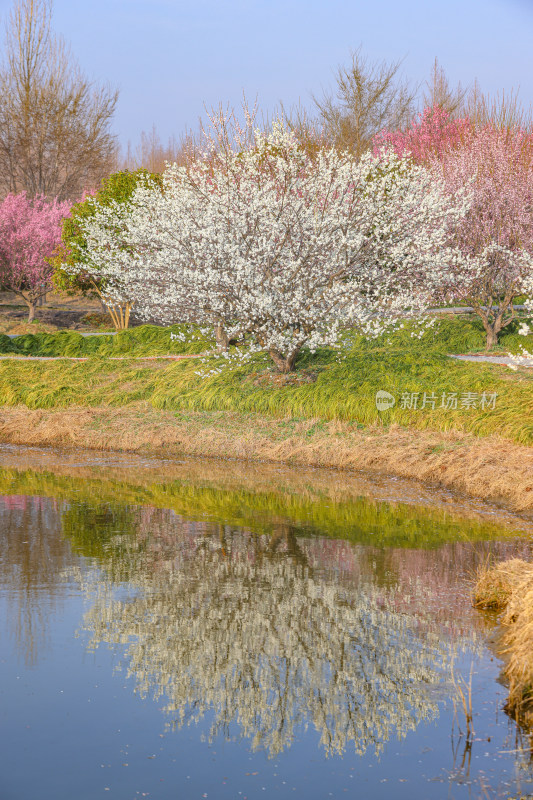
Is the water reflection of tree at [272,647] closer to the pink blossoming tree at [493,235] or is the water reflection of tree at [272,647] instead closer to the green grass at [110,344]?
the pink blossoming tree at [493,235]

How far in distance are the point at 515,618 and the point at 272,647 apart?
2.28 metres

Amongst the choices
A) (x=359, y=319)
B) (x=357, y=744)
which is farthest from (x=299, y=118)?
(x=357, y=744)

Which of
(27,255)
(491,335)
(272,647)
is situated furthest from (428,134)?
(272,647)

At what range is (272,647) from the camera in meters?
6.86

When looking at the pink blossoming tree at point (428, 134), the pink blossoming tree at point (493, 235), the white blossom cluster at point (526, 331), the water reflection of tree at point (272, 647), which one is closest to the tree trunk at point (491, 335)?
the pink blossoming tree at point (493, 235)

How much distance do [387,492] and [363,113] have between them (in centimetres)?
3367

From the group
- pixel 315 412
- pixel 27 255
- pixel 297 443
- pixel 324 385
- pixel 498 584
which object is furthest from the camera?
pixel 27 255

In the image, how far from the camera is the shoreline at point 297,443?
1288cm

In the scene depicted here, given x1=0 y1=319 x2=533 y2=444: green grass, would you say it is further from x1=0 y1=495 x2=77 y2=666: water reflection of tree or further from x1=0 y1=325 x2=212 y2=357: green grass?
x1=0 y1=495 x2=77 y2=666: water reflection of tree

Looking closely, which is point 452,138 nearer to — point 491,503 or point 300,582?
point 491,503

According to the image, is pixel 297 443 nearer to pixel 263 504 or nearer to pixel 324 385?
pixel 324 385

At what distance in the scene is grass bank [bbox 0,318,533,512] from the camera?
13.9 metres

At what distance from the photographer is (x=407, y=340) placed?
72.4 feet

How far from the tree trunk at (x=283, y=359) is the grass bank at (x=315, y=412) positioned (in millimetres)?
234
